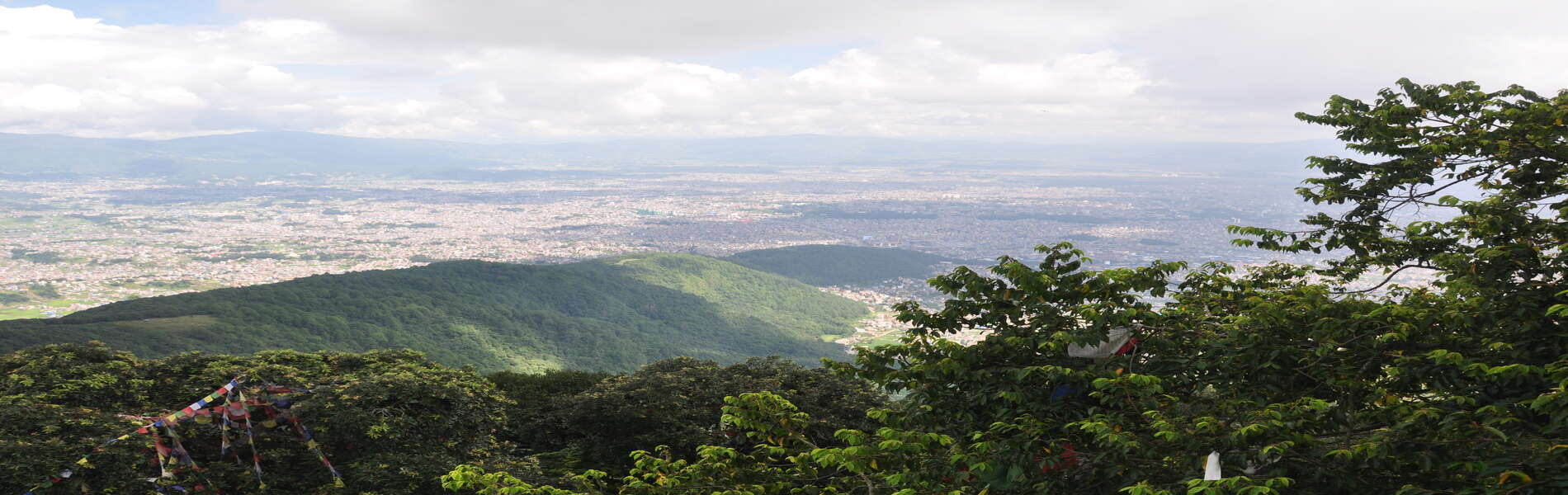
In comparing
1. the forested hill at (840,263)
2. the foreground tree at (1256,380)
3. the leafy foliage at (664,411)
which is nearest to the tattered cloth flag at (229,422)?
the leafy foliage at (664,411)

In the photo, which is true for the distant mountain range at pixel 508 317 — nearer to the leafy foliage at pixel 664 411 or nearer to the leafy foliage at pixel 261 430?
the leafy foliage at pixel 261 430

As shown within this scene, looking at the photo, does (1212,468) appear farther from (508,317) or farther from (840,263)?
(840,263)

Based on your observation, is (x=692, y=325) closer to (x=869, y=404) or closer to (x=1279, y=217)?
(x=869, y=404)

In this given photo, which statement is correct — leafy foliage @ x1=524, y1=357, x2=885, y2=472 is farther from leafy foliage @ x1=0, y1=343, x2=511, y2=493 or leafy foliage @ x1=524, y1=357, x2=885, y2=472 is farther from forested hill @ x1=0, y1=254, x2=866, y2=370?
forested hill @ x1=0, y1=254, x2=866, y2=370

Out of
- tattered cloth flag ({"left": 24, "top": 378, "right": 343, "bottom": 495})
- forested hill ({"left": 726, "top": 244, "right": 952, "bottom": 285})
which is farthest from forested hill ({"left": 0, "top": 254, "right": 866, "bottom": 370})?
tattered cloth flag ({"left": 24, "top": 378, "right": 343, "bottom": 495})

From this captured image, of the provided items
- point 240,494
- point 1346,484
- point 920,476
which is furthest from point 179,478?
point 1346,484

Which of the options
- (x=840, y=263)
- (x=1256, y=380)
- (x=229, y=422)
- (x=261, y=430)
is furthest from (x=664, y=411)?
(x=840, y=263)

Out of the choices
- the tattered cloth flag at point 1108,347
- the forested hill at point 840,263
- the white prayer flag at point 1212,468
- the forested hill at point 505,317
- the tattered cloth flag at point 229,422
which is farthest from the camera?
the forested hill at point 840,263
